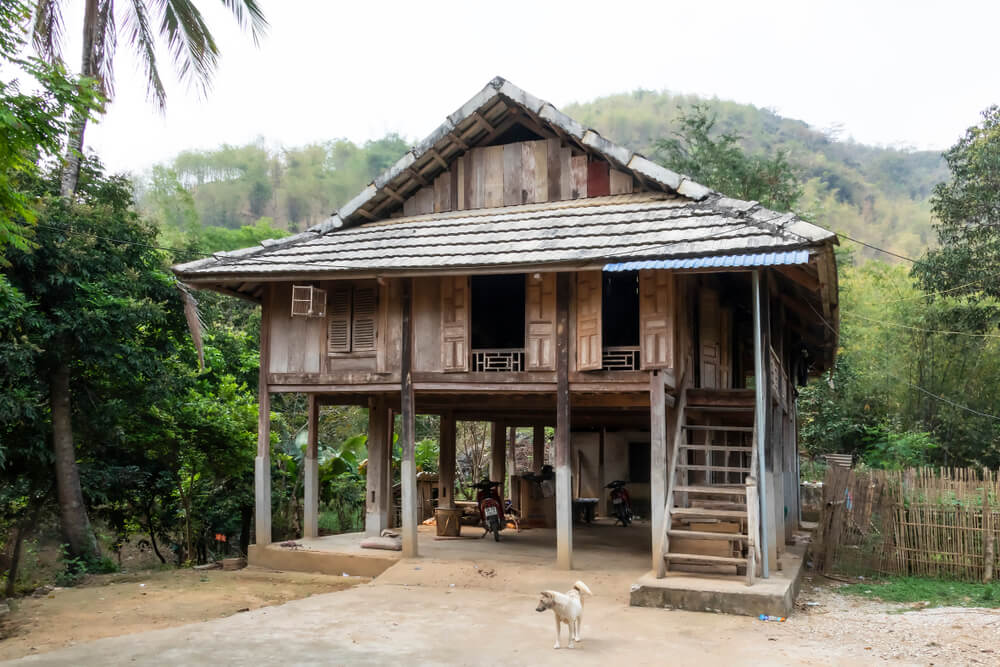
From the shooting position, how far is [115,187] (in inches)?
593

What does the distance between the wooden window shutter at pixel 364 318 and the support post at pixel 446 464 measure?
4.34 m

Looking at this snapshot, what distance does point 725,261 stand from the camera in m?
9.27

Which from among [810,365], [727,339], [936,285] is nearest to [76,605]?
[727,339]

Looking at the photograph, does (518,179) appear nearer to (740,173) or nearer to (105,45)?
(105,45)

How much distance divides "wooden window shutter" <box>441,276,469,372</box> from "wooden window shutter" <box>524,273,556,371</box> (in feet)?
2.98

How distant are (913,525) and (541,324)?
6.29m

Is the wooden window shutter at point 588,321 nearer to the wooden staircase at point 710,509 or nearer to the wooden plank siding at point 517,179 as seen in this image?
the wooden staircase at point 710,509

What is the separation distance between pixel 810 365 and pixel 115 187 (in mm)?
15430

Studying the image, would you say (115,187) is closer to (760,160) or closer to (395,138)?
(760,160)

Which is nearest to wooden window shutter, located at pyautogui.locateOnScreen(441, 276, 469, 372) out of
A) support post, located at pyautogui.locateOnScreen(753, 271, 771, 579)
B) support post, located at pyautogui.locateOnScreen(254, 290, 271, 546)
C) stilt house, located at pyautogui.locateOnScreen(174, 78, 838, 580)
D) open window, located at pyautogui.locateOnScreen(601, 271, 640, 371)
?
stilt house, located at pyautogui.locateOnScreen(174, 78, 838, 580)

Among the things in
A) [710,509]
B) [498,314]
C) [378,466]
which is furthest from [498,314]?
[710,509]

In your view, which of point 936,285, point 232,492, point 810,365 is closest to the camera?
point 232,492

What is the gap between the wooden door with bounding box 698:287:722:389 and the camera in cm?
1217

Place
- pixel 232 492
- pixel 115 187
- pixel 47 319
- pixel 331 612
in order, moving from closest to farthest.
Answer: pixel 331 612, pixel 47 319, pixel 115 187, pixel 232 492
